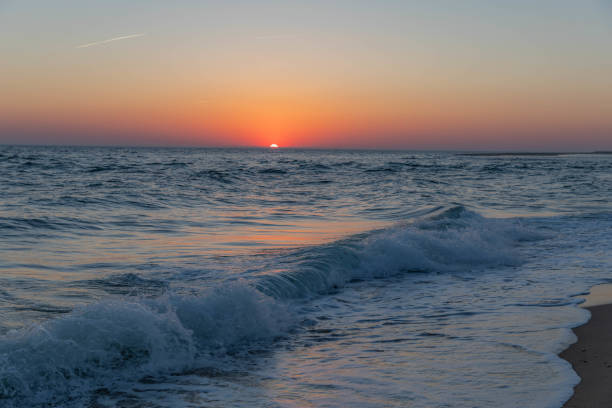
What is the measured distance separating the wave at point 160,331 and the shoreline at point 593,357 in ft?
7.53

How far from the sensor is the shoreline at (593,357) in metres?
3.08

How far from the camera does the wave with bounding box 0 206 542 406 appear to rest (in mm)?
3387

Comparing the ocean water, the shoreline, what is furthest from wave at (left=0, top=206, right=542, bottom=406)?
the shoreline

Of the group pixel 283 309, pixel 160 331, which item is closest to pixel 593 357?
pixel 283 309

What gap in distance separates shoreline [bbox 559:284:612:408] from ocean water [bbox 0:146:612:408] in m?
0.10

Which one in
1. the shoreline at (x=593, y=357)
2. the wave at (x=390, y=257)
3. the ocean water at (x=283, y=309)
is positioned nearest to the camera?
the shoreline at (x=593, y=357)

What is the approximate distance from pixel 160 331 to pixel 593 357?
10.7ft

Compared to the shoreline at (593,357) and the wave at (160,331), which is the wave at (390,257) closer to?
the wave at (160,331)

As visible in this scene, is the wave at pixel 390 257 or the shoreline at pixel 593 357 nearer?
the shoreline at pixel 593 357

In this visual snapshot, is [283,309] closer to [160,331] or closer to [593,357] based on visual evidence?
[160,331]

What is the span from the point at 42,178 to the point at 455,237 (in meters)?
16.4

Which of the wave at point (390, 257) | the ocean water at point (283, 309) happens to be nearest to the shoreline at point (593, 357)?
the ocean water at point (283, 309)

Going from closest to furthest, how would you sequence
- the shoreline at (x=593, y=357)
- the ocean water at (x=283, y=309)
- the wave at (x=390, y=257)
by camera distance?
the shoreline at (x=593, y=357) < the ocean water at (x=283, y=309) < the wave at (x=390, y=257)

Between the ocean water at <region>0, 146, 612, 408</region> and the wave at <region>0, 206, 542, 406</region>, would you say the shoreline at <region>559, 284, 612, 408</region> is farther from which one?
the wave at <region>0, 206, 542, 406</region>
